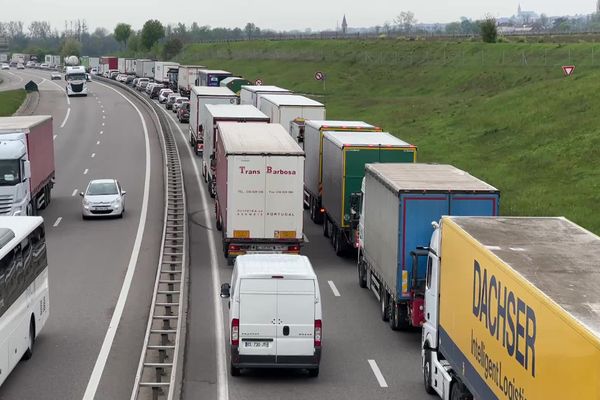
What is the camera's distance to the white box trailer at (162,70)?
380 ft

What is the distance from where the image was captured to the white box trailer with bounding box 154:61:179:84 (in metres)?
116

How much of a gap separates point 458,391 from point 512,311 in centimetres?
372

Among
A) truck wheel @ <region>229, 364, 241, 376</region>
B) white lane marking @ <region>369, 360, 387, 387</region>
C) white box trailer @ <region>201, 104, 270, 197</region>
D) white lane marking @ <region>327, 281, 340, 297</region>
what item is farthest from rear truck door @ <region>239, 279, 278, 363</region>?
white box trailer @ <region>201, 104, 270, 197</region>

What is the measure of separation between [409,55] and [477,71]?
23.4 meters

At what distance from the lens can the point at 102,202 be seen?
118 feet

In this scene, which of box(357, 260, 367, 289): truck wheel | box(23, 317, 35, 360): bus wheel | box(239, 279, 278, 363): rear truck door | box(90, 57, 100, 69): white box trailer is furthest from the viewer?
box(90, 57, 100, 69): white box trailer

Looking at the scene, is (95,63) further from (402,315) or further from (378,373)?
(378,373)

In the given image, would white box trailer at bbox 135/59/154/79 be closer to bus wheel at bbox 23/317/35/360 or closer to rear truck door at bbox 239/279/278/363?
bus wheel at bbox 23/317/35/360

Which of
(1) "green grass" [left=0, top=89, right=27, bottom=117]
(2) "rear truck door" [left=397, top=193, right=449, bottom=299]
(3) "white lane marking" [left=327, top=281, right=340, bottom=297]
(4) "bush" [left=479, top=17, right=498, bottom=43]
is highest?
(4) "bush" [left=479, top=17, right=498, bottom=43]

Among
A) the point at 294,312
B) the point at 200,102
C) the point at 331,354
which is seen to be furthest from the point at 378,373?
the point at 200,102

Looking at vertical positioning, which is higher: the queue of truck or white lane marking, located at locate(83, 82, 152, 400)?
the queue of truck

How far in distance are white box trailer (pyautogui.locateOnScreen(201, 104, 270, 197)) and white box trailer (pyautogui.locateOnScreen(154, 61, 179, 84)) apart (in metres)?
71.6

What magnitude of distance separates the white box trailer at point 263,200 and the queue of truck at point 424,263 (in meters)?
0.03

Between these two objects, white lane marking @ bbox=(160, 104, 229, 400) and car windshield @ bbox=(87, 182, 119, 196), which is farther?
car windshield @ bbox=(87, 182, 119, 196)
